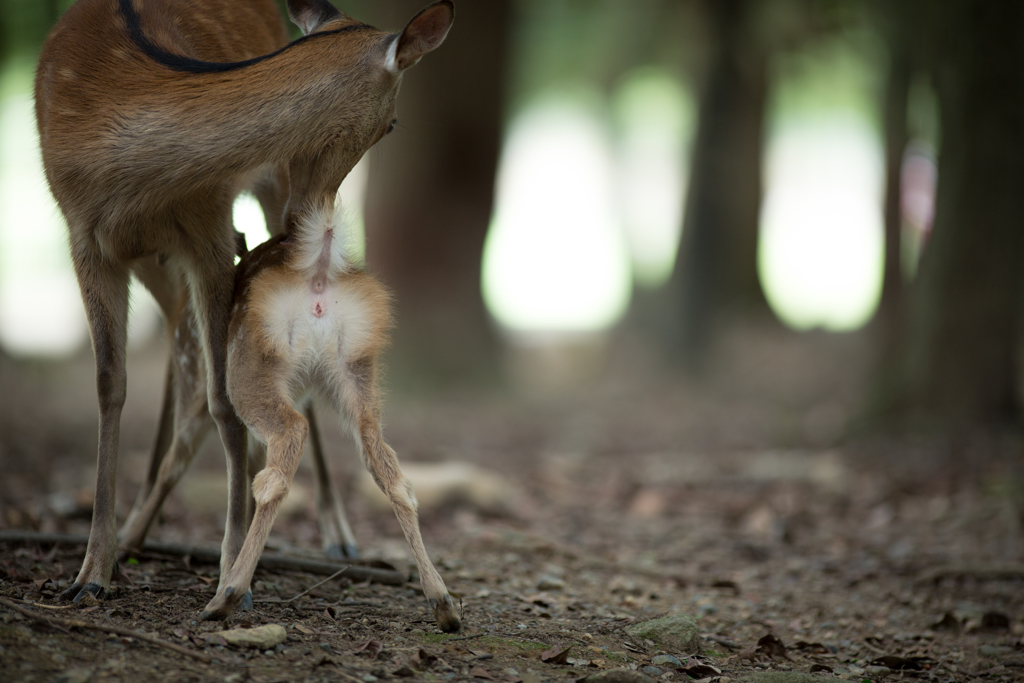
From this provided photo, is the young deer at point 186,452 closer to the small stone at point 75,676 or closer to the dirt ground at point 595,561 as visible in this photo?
the dirt ground at point 595,561

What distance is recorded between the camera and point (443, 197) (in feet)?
37.1

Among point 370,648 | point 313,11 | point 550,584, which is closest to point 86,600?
point 370,648

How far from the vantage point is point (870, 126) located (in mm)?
23000

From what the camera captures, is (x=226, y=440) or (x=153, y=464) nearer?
(x=226, y=440)

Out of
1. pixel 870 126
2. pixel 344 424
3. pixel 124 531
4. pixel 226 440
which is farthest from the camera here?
pixel 870 126

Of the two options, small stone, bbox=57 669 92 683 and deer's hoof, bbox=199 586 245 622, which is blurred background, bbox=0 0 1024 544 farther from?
small stone, bbox=57 669 92 683

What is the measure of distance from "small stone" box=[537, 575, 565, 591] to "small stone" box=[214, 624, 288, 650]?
151cm

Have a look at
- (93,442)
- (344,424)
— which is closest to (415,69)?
(93,442)

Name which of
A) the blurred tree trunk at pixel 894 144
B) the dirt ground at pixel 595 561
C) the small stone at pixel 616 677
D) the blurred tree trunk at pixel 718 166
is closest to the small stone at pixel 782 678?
the dirt ground at pixel 595 561

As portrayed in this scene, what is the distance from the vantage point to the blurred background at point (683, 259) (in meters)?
7.36

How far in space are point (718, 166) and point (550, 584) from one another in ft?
35.5

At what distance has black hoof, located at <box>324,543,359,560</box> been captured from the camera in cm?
417

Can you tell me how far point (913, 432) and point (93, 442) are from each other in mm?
6310

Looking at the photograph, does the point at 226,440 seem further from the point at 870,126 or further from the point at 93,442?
the point at 870,126
